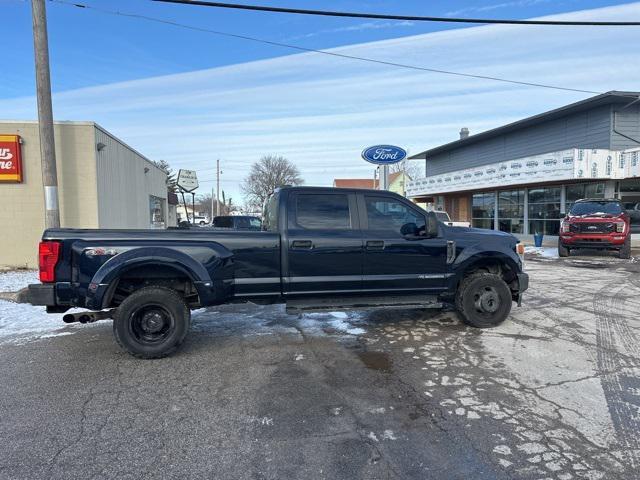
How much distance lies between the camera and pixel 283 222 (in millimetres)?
5625

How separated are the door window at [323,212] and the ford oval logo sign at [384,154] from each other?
23.2ft

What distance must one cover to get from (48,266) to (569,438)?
514 cm

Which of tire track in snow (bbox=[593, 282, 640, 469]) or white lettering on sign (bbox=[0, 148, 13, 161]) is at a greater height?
white lettering on sign (bbox=[0, 148, 13, 161])

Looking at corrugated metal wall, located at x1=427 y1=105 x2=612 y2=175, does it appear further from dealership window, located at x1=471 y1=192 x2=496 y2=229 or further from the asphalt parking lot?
the asphalt parking lot

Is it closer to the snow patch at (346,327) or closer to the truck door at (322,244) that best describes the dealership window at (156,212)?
the snow patch at (346,327)

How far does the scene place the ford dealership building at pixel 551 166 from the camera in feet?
62.0

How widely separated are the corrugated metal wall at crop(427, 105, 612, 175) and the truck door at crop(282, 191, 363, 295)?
64.4ft

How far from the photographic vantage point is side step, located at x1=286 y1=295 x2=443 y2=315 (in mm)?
5606

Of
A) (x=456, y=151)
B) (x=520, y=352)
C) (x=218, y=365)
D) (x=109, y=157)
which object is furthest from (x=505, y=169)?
(x=218, y=365)

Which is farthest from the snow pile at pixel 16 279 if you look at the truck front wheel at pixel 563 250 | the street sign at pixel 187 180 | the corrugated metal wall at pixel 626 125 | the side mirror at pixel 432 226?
the corrugated metal wall at pixel 626 125

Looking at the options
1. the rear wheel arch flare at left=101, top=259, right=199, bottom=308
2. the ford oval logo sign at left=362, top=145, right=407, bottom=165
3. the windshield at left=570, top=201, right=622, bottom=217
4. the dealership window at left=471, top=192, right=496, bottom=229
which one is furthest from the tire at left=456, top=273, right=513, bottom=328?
the dealership window at left=471, top=192, right=496, bottom=229

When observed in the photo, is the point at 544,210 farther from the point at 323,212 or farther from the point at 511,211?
the point at 323,212

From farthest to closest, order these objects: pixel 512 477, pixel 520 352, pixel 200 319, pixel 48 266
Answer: pixel 200 319 < pixel 520 352 < pixel 48 266 < pixel 512 477

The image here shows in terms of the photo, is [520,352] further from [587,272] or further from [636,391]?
[587,272]
